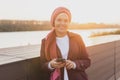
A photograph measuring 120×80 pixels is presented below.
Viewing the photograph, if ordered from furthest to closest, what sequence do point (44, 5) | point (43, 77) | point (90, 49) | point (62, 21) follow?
1. point (44, 5)
2. point (90, 49)
3. point (43, 77)
4. point (62, 21)

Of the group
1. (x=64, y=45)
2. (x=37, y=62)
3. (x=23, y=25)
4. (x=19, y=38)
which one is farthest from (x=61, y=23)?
(x=19, y=38)

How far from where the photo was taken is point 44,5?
4.84 m

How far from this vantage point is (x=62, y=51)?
2199 mm

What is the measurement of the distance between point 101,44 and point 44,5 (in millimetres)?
1302

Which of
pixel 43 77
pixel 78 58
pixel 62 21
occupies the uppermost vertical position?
pixel 62 21

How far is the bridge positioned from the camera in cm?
215

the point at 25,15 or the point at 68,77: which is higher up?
the point at 25,15

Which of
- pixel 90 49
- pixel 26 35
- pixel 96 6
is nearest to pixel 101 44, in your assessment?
pixel 90 49

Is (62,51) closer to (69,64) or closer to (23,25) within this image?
(69,64)

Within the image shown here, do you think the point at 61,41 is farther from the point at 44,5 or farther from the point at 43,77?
the point at 44,5

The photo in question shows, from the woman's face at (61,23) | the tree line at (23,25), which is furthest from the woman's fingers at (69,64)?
the tree line at (23,25)

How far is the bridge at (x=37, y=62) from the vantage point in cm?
215

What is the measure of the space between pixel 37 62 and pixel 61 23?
50 centimetres

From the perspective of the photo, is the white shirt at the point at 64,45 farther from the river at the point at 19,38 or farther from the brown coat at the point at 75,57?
the river at the point at 19,38
